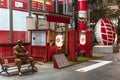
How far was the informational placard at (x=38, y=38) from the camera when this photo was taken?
15.1 meters

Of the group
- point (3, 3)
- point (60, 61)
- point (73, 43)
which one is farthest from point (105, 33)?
point (3, 3)

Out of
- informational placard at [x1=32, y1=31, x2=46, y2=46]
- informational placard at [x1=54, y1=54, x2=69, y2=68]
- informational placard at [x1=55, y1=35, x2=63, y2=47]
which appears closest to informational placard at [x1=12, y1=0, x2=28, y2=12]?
informational placard at [x1=32, y1=31, x2=46, y2=46]

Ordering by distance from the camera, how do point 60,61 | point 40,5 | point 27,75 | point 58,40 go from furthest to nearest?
point 40,5
point 58,40
point 60,61
point 27,75

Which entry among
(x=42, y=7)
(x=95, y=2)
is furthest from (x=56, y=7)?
(x=95, y=2)

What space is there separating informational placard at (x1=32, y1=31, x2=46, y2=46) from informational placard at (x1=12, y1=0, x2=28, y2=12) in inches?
73.9

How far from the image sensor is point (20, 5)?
16.1m

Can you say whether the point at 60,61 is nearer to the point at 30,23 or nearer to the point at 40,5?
the point at 30,23

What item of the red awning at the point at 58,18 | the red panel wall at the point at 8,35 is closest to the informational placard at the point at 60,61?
the red awning at the point at 58,18

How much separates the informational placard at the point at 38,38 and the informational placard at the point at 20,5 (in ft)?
6.16

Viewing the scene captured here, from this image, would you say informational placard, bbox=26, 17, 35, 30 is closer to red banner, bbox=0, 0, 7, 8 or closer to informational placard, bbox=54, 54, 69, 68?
red banner, bbox=0, 0, 7, 8

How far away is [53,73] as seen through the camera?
1115 cm

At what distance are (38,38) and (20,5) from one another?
8.42 ft

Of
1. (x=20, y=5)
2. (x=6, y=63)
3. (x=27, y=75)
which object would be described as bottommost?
(x=27, y=75)

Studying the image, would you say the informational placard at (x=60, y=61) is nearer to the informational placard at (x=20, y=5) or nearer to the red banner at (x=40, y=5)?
the informational placard at (x=20, y=5)
